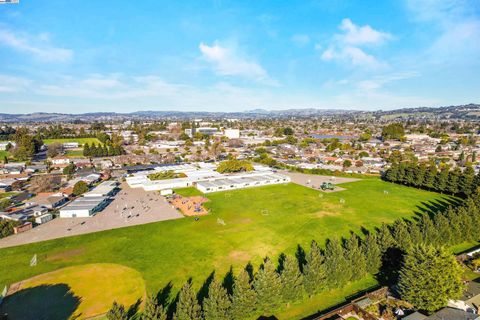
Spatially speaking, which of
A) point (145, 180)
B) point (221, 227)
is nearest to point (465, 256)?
point (221, 227)

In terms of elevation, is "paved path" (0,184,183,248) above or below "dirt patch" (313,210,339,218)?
above

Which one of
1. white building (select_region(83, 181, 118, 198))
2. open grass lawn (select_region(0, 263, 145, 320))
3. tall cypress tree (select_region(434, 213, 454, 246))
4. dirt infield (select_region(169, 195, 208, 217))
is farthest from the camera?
white building (select_region(83, 181, 118, 198))

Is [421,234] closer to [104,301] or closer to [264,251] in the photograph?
[264,251]

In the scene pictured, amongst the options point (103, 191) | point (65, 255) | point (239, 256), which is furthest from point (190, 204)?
point (65, 255)

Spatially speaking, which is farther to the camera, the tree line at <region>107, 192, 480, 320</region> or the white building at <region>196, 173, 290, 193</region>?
the white building at <region>196, 173, 290, 193</region>

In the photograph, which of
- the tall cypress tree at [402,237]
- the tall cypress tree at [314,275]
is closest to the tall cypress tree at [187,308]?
the tall cypress tree at [314,275]

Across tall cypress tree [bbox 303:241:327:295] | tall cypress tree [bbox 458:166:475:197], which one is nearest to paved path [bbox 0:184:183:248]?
tall cypress tree [bbox 303:241:327:295]

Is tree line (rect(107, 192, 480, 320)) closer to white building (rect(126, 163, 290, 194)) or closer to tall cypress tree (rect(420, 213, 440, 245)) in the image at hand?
tall cypress tree (rect(420, 213, 440, 245))
